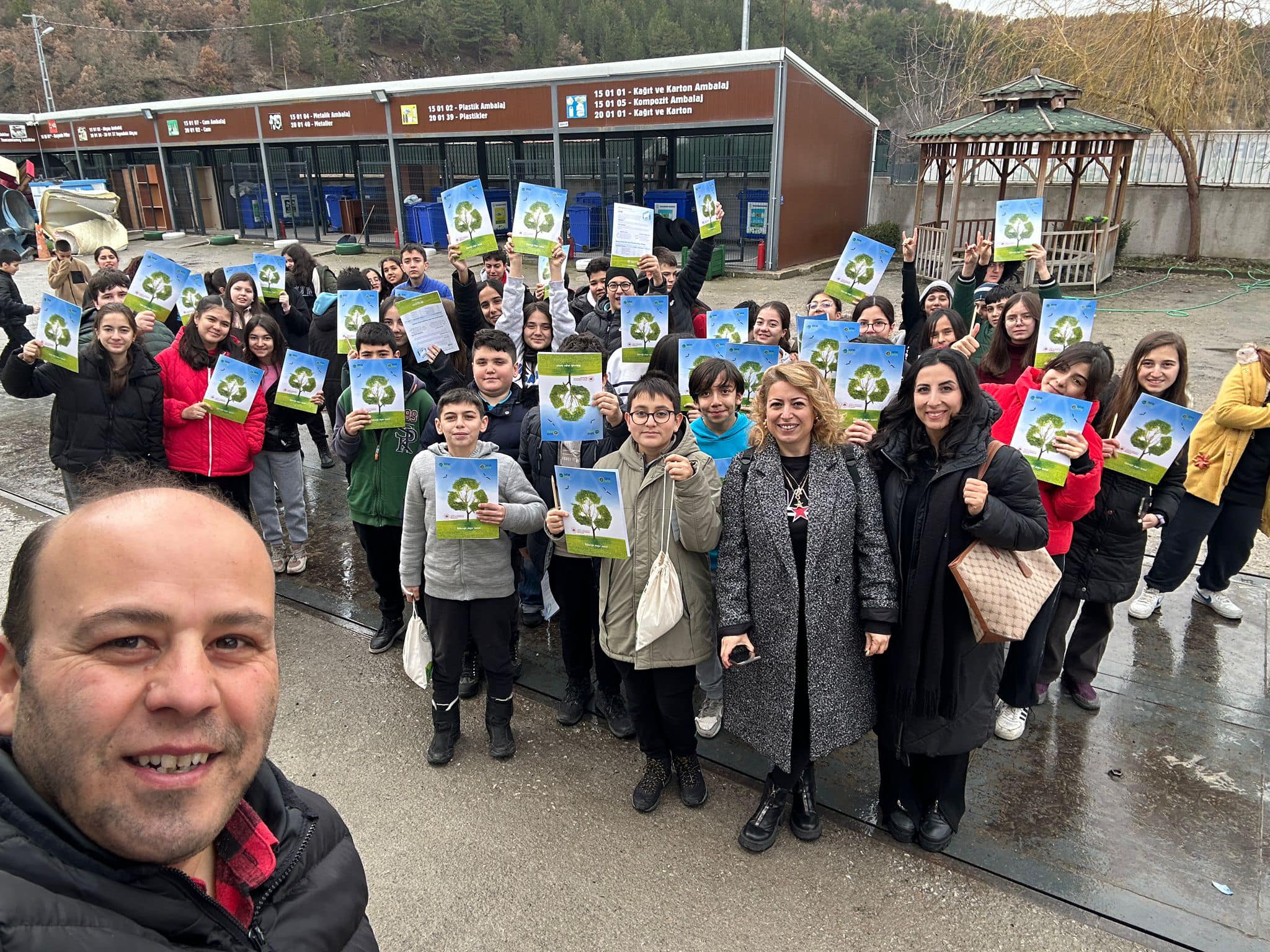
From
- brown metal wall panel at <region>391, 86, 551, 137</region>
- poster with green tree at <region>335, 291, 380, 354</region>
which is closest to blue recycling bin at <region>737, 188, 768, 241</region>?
brown metal wall panel at <region>391, 86, 551, 137</region>

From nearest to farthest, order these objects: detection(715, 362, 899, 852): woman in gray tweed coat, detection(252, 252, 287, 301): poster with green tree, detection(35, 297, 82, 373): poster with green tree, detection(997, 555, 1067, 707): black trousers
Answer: detection(715, 362, 899, 852): woman in gray tweed coat < detection(997, 555, 1067, 707): black trousers < detection(35, 297, 82, 373): poster with green tree < detection(252, 252, 287, 301): poster with green tree

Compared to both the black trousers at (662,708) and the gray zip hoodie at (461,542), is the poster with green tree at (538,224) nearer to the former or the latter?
the gray zip hoodie at (461,542)

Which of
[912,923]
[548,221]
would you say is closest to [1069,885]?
[912,923]

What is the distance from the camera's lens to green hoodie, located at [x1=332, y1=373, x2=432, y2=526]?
14.8 feet

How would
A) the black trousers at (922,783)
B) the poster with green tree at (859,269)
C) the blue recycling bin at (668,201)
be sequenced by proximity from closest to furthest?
the black trousers at (922,783), the poster with green tree at (859,269), the blue recycling bin at (668,201)

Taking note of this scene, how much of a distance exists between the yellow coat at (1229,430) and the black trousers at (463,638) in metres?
3.73

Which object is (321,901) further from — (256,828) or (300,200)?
(300,200)

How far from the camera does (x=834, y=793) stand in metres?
3.58

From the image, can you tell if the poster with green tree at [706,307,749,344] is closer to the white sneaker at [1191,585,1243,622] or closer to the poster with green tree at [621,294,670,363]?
the poster with green tree at [621,294,670,363]

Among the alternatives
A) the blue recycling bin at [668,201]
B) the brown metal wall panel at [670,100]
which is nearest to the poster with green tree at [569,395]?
the brown metal wall panel at [670,100]

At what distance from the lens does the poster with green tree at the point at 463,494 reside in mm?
3516

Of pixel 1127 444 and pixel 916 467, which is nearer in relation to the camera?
pixel 916 467

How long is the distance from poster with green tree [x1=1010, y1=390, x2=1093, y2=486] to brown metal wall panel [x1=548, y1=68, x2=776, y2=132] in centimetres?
1499

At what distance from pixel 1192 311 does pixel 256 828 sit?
16661 mm
